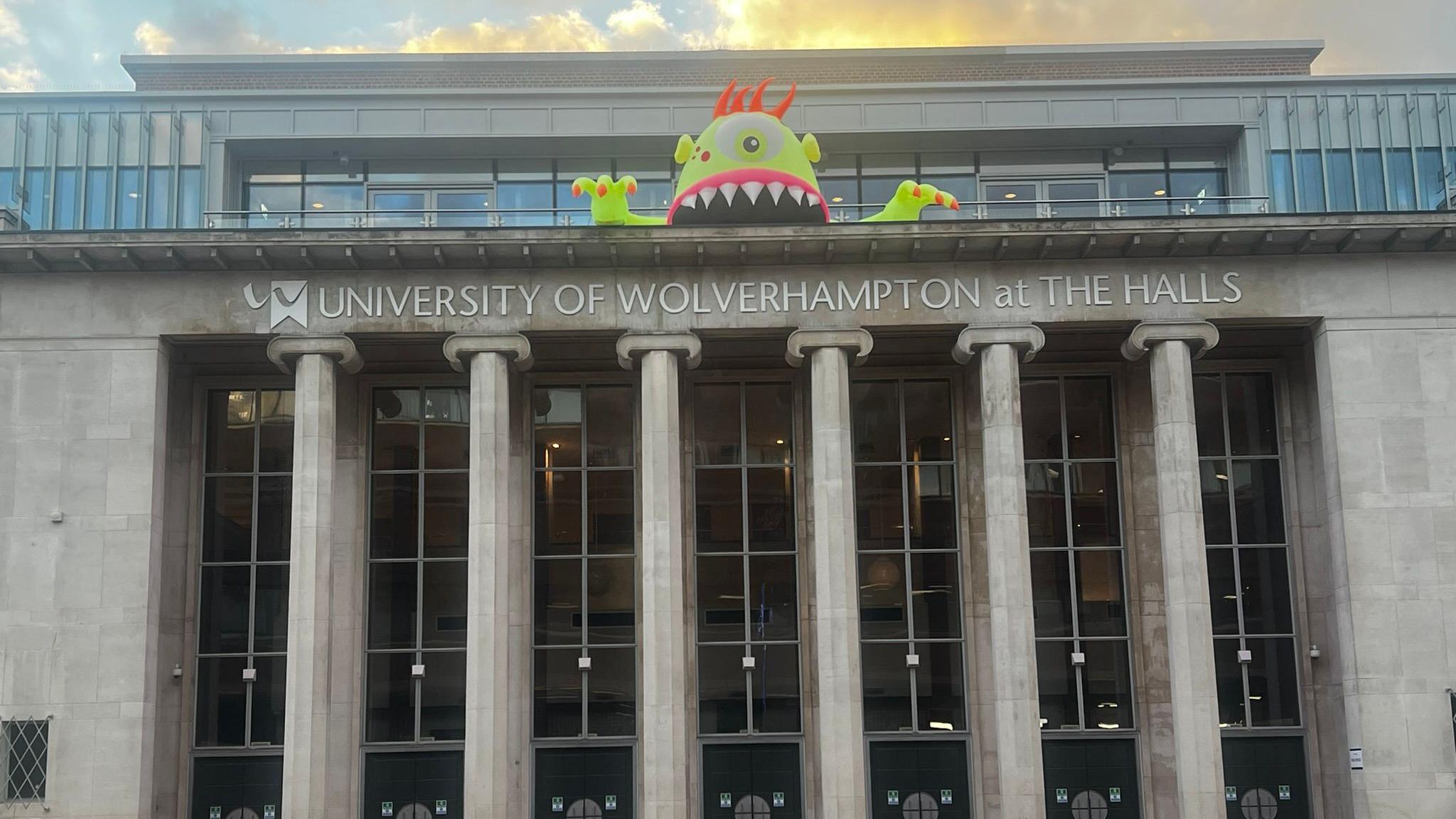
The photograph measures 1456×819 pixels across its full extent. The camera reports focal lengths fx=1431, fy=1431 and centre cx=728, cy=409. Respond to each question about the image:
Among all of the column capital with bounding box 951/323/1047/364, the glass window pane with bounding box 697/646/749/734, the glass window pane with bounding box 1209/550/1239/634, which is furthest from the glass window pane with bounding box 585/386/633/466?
the glass window pane with bounding box 1209/550/1239/634

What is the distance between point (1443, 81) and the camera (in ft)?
113

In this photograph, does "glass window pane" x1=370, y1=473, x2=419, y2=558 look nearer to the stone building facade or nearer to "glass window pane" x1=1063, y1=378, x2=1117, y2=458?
the stone building facade

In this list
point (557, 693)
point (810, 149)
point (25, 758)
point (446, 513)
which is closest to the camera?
point (25, 758)

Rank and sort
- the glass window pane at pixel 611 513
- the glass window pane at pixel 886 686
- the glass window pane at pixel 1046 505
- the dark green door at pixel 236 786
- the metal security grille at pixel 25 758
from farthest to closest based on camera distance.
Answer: the glass window pane at pixel 1046 505, the glass window pane at pixel 611 513, the glass window pane at pixel 886 686, the dark green door at pixel 236 786, the metal security grille at pixel 25 758

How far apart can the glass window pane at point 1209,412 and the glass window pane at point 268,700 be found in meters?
21.1

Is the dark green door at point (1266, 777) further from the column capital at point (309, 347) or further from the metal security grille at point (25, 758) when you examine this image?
the metal security grille at point (25, 758)

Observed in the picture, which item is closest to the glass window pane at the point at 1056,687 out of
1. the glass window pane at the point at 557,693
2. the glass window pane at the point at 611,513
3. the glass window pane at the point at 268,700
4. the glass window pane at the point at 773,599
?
the glass window pane at the point at 773,599

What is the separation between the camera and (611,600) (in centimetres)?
3181

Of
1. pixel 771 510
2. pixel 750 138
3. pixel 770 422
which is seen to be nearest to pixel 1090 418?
pixel 770 422

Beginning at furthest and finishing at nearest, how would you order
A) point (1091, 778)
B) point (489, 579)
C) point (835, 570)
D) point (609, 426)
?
1. point (609, 426)
2. point (1091, 778)
3. point (835, 570)
4. point (489, 579)

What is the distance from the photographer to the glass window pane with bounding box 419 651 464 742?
102 feet

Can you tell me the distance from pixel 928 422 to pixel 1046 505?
3.27 meters

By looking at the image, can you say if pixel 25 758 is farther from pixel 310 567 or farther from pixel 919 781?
pixel 919 781

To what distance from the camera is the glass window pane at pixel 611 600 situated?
104 ft
